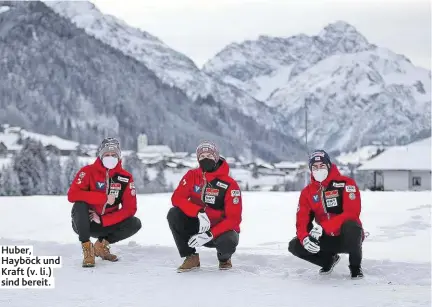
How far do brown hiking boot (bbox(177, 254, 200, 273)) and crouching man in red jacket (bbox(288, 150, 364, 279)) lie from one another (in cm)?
114

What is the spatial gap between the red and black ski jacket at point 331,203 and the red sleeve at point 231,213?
71cm

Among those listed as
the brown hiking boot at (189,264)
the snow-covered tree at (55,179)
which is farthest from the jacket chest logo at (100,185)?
the snow-covered tree at (55,179)

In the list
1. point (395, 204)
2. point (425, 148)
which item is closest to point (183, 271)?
point (395, 204)

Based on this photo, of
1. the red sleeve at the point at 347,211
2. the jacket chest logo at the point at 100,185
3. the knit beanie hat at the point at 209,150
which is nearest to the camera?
the red sleeve at the point at 347,211

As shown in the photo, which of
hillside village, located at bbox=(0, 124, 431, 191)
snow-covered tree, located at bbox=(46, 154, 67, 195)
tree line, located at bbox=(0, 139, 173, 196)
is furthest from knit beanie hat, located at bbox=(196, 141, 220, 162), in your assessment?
snow-covered tree, located at bbox=(46, 154, 67, 195)

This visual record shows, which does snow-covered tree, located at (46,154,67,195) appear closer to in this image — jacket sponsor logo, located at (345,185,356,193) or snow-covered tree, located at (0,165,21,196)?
snow-covered tree, located at (0,165,21,196)

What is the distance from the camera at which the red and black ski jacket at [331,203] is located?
695cm

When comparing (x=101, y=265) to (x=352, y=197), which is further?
(x=101, y=265)

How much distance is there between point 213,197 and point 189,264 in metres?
0.81

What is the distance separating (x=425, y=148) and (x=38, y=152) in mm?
42793

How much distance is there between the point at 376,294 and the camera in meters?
6.03

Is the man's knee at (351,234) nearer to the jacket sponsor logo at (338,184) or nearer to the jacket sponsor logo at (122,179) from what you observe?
the jacket sponsor logo at (338,184)

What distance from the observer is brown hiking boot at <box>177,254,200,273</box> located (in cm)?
746

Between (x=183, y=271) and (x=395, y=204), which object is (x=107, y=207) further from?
(x=395, y=204)
